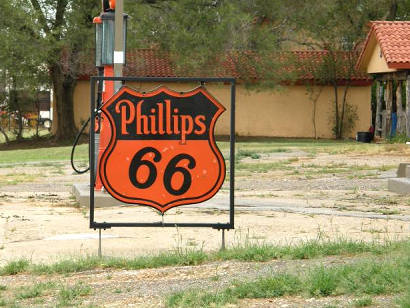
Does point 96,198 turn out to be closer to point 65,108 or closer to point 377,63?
point 377,63

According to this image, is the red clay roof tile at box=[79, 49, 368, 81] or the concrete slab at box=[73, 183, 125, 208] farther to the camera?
the red clay roof tile at box=[79, 49, 368, 81]

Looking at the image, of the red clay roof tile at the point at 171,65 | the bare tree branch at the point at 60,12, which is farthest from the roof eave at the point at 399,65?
the bare tree branch at the point at 60,12

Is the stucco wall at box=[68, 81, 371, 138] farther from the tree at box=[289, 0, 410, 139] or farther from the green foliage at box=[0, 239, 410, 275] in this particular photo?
the green foliage at box=[0, 239, 410, 275]

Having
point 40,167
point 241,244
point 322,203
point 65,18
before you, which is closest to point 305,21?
point 65,18

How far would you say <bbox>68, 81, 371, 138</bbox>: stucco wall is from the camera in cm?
4788

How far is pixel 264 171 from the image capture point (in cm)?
2245

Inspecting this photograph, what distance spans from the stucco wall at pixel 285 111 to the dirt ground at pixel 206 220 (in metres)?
26.8

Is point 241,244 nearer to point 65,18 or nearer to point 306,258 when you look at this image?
point 306,258

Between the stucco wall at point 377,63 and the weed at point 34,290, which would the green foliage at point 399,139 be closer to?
the stucco wall at point 377,63

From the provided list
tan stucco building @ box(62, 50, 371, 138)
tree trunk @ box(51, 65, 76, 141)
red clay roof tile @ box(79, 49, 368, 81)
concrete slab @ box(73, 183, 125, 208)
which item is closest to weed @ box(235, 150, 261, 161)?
concrete slab @ box(73, 183, 125, 208)

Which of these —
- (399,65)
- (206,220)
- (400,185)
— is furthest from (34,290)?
(399,65)

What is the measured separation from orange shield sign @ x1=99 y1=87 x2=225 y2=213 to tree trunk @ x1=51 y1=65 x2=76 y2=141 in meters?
36.5

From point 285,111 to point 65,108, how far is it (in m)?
10.0

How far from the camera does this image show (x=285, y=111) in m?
48.0
